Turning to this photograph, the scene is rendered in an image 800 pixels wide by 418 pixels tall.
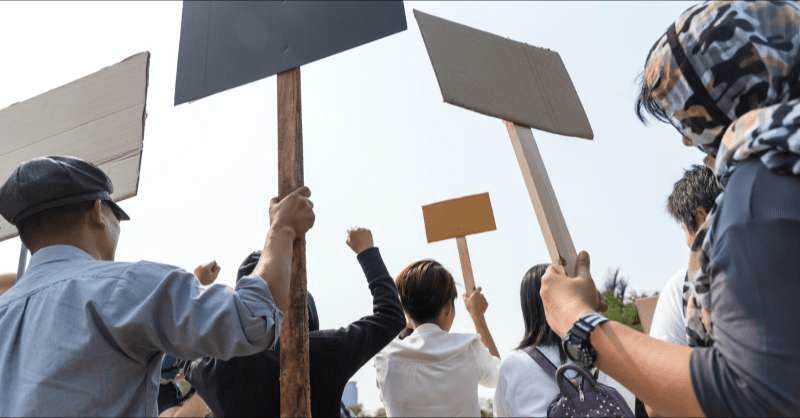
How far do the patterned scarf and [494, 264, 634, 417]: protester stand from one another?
4.67 ft

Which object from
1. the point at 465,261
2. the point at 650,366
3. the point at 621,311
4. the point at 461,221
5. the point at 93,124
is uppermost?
the point at 621,311

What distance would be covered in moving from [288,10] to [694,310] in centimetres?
176

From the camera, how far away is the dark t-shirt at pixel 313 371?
2.46m

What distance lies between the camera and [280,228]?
6.90ft

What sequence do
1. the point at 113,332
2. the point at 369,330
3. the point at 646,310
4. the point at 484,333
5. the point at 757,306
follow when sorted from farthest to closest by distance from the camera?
1. the point at 484,333
2. the point at 646,310
3. the point at 369,330
4. the point at 113,332
5. the point at 757,306

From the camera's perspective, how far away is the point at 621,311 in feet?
49.3

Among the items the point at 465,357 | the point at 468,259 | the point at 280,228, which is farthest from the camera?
the point at 468,259

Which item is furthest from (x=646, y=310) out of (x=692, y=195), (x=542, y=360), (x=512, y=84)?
(x=512, y=84)

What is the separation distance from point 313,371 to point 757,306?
1717mm

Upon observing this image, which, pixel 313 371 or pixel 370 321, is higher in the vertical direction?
pixel 370 321

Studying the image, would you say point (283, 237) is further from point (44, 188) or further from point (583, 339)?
point (583, 339)

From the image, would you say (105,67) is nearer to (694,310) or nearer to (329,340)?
(329,340)

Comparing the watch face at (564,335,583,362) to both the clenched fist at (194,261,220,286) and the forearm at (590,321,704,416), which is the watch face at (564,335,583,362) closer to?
the forearm at (590,321,704,416)

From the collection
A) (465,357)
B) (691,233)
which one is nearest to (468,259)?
(465,357)
